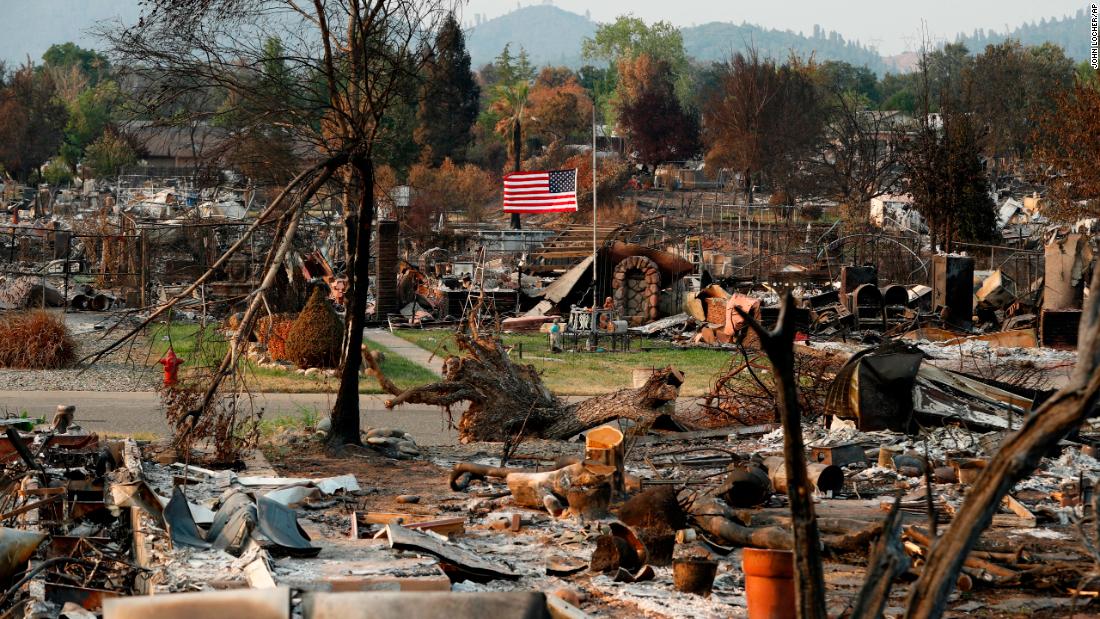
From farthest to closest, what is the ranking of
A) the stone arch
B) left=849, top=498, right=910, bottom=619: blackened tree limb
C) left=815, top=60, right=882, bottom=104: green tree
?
left=815, top=60, right=882, bottom=104: green tree < the stone arch < left=849, top=498, right=910, bottom=619: blackened tree limb

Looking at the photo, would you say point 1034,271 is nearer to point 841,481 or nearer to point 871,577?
point 841,481

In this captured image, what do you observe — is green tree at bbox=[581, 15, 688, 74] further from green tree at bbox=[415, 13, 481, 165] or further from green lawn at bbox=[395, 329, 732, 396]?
green lawn at bbox=[395, 329, 732, 396]

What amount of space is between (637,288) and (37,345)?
1468cm

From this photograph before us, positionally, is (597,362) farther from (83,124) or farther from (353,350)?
(83,124)

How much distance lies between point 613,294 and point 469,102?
172 feet

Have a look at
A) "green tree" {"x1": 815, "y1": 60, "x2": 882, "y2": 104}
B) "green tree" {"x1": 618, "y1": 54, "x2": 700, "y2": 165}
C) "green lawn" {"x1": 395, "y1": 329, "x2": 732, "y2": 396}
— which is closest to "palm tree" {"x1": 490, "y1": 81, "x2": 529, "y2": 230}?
"green tree" {"x1": 618, "y1": 54, "x2": 700, "y2": 165}

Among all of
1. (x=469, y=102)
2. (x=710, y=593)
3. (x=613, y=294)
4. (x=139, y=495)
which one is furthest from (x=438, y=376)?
(x=469, y=102)

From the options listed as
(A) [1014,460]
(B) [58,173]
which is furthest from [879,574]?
(B) [58,173]

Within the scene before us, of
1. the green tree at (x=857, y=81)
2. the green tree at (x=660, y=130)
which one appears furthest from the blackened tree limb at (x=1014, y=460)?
the green tree at (x=857, y=81)

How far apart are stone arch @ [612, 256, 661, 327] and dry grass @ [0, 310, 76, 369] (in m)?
13.4

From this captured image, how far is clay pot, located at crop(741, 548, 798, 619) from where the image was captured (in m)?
6.84

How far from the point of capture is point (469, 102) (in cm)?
8112

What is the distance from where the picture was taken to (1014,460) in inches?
161

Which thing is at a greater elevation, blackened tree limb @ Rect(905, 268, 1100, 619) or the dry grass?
blackened tree limb @ Rect(905, 268, 1100, 619)
